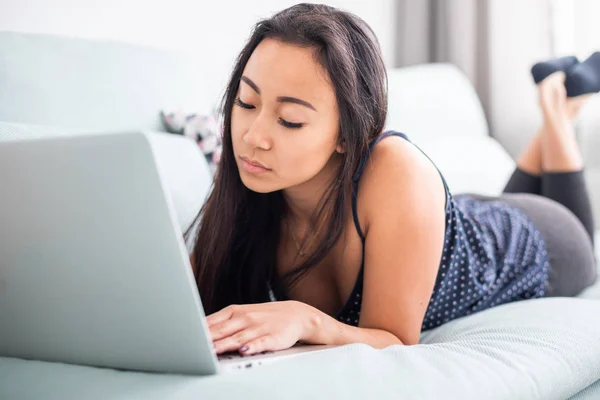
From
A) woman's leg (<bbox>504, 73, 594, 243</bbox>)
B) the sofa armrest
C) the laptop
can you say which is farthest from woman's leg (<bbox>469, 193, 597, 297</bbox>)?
the laptop

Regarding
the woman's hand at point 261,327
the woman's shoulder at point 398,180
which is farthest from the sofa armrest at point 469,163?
the woman's hand at point 261,327

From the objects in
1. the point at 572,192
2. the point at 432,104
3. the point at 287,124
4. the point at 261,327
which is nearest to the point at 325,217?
the point at 287,124

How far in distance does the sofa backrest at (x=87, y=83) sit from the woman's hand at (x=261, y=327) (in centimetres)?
72

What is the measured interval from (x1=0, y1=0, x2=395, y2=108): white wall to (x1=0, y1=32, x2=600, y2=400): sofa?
0.26 meters

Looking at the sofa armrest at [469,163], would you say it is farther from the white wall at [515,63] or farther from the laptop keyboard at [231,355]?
the laptop keyboard at [231,355]

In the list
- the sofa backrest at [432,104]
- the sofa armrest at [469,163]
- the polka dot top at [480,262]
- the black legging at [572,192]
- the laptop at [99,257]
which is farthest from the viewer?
the sofa backrest at [432,104]

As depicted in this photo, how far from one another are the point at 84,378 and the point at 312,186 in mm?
604

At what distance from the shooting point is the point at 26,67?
145 centimetres

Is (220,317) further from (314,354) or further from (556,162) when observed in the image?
(556,162)

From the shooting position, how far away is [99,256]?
678 mm

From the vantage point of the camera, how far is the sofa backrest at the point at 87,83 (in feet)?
4.68

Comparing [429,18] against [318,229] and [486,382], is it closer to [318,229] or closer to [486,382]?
[318,229]

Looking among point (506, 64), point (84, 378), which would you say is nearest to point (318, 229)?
point (84, 378)

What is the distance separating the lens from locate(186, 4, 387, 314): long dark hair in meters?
1.14
